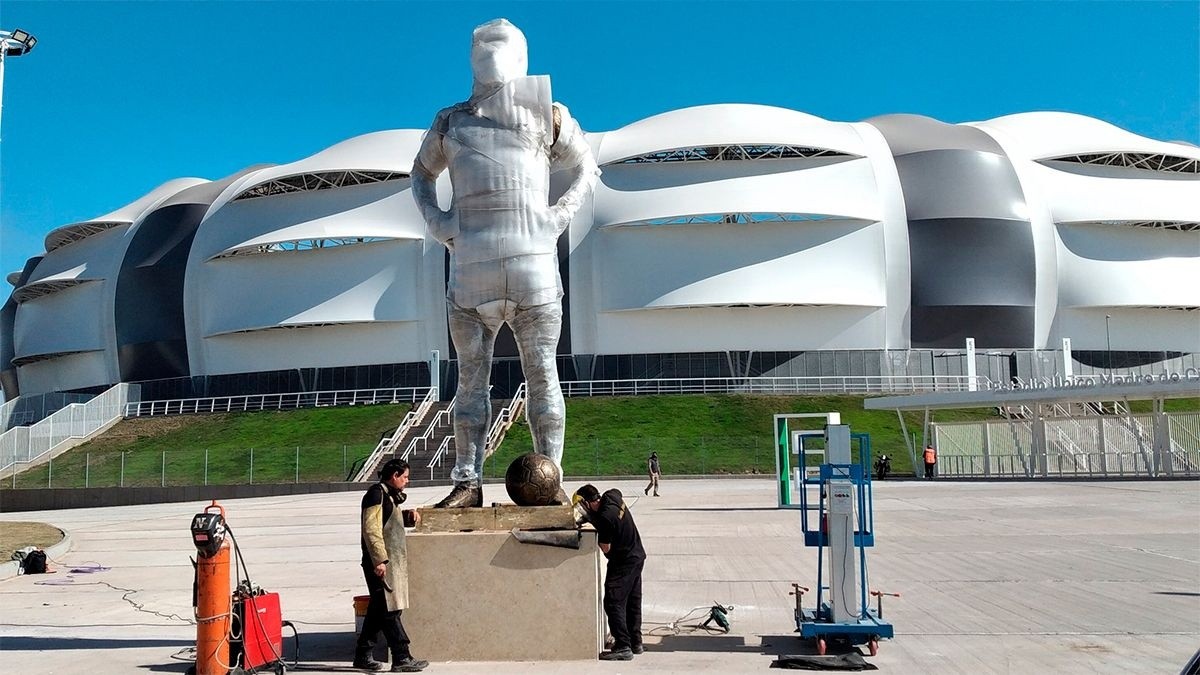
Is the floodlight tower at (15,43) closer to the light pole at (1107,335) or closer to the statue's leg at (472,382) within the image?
the statue's leg at (472,382)

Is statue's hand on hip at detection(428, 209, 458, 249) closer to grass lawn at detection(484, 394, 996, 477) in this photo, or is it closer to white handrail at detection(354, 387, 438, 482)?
grass lawn at detection(484, 394, 996, 477)

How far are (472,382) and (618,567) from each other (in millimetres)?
2070

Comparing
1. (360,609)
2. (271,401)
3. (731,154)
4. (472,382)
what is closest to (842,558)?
(472,382)

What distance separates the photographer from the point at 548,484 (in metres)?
7.79

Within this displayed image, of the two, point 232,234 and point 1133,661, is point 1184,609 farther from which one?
point 232,234

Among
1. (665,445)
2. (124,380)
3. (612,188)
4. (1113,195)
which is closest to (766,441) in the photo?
(665,445)

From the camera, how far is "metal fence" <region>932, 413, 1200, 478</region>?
33438 mm

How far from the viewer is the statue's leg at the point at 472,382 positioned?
28.8ft

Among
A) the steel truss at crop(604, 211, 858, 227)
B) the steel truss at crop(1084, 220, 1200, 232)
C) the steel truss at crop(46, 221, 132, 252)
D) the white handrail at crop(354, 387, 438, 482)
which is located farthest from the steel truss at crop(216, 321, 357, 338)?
the steel truss at crop(1084, 220, 1200, 232)

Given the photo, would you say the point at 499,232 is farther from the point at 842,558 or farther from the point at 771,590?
the point at 771,590

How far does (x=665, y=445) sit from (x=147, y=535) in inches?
879

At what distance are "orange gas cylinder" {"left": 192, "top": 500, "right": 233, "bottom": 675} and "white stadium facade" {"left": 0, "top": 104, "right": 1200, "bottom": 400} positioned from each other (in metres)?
45.3

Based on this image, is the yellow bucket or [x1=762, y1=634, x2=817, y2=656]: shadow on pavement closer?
[x1=762, y1=634, x2=817, y2=656]: shadow on pavement

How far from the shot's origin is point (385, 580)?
718 centimetres
